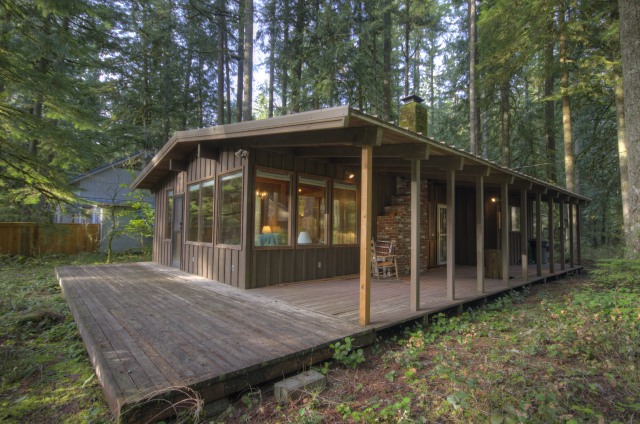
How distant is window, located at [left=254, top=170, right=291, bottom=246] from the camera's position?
19.1 ft

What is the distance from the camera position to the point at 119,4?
39.7 ft

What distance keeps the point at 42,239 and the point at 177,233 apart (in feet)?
20.8

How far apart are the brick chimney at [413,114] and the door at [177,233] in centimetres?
570

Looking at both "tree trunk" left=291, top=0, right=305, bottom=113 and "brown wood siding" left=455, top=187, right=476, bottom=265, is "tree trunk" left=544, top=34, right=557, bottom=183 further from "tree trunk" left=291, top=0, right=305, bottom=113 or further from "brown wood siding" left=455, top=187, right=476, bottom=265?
"tree trunk" left=291, top=0, right=305, bottom=113

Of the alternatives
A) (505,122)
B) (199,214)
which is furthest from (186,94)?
(505,122)

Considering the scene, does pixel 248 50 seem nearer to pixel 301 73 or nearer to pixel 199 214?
pixel 301 73

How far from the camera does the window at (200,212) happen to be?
23.1 ft

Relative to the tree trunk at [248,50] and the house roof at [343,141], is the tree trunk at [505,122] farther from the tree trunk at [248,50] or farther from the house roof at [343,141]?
the tree trunk at [248,50]

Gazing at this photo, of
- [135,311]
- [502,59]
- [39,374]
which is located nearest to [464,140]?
[502,59]

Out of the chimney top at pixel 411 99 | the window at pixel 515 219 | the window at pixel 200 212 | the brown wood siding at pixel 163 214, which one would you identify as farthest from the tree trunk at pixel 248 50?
the window at pixel 515 219

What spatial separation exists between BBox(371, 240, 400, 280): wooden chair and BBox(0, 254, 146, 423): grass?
5043 millimetres

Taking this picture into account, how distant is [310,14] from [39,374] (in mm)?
12181

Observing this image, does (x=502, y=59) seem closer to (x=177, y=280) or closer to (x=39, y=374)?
(x=177, y=280)

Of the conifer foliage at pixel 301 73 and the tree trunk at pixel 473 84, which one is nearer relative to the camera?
the conifer foliage at pixel 301 73
